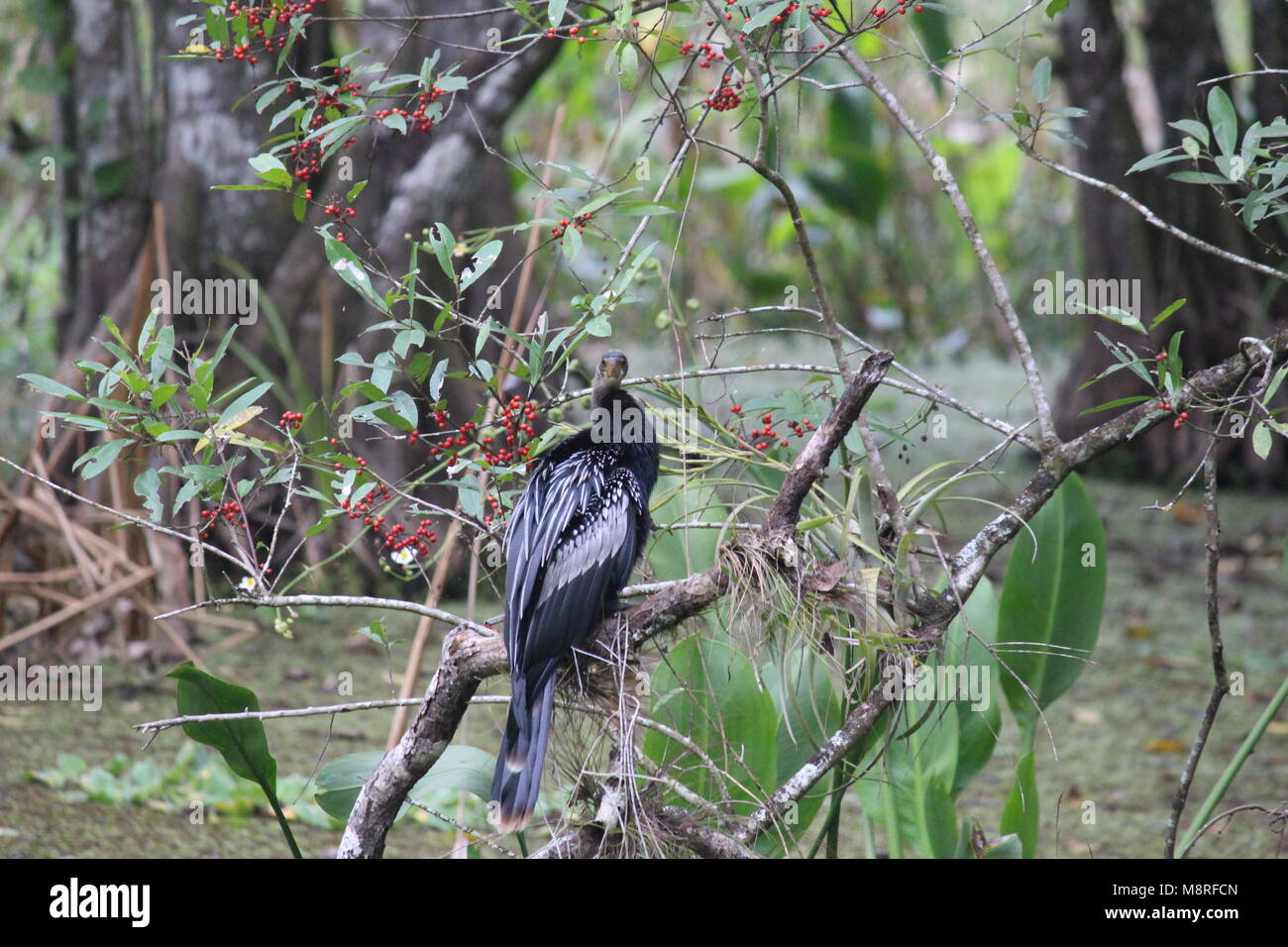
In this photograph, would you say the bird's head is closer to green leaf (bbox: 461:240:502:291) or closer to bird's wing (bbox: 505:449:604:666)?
bird's wing (bbox: 505:449:604:666)

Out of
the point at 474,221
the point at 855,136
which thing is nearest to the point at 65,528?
the point at 474,221

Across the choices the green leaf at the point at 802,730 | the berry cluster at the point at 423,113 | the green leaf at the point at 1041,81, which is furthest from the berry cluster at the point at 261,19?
the green leaf at the point at 802,730

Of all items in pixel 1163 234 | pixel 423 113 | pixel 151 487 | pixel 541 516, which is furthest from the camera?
pixel 1163 234

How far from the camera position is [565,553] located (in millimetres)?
2080

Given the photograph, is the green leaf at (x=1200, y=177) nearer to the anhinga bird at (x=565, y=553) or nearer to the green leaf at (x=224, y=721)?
the anhinga bird at (x=565, y=553)

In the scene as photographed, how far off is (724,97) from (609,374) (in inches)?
22.0

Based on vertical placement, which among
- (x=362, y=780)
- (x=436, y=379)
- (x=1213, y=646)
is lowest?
(x=362, y=780)

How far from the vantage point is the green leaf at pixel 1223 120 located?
1944mm

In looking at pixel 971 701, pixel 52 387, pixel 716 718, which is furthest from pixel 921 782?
pixel 52 387

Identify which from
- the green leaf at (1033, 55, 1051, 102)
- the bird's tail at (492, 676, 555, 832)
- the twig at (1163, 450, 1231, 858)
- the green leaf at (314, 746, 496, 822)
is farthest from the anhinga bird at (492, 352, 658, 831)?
the twig at (1163, 450, 1231, 858)

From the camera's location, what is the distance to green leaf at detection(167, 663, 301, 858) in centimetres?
211

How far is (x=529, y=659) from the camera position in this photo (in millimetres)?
1965

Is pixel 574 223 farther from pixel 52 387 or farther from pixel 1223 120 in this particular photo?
pixel 1223 120

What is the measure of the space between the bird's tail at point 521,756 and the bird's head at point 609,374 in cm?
59
